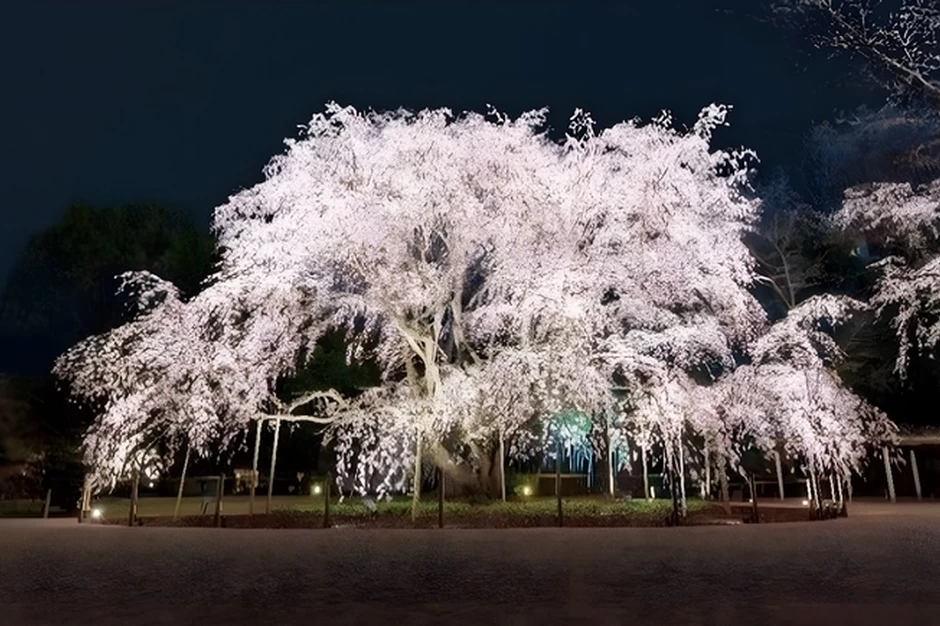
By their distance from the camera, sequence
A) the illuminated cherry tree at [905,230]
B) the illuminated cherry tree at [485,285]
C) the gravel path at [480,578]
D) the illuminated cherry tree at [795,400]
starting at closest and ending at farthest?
the gravel path at [480,578], the illuminated cherry tree at [905,230], the illuminated cherry tree at [485,285], the illuminated cherry tree at [795,400]

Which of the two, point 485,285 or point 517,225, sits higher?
point 517,225

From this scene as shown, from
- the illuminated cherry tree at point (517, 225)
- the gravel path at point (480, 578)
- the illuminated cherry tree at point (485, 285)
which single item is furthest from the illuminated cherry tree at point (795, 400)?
the gravel path at point (480, 578)

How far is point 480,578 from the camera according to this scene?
845 centimetres

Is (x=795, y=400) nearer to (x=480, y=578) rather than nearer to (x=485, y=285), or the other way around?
(x=485, y=285)

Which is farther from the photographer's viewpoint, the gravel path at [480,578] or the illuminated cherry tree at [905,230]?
the illuminated cherry tree at [905,230]

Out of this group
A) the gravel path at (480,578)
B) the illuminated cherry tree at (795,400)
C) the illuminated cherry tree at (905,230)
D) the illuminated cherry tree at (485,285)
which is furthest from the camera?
the illuminated cherry tree at (795,400)

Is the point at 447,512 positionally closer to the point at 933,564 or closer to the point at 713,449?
the point at 713,449

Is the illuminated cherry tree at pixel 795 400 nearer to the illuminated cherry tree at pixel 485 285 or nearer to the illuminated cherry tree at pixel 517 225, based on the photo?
the illuminated cherry tree at pixel 485 285

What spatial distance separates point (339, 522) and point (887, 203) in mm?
12484

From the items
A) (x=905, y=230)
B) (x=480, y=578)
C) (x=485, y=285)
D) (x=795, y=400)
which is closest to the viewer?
(x=480, y=578)

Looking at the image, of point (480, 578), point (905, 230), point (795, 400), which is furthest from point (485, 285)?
Answer: point (480, 578)

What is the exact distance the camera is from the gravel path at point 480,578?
623 cm

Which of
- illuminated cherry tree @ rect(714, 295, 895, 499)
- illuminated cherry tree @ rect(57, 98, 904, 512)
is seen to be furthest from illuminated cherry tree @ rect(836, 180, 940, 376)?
illuminated cherry tree @ rect(57, 98, 904, 512)

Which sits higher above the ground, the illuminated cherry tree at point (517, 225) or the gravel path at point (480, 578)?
the illuminated cherry tree at point (517, 225)
